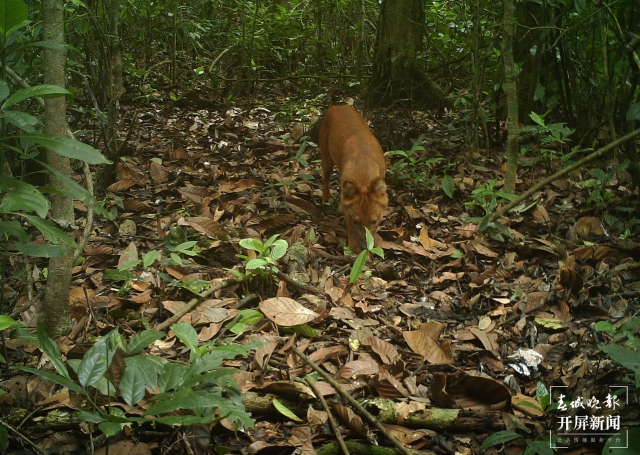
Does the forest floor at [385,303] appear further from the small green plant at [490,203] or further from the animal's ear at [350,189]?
the animal's ear at [350,189]

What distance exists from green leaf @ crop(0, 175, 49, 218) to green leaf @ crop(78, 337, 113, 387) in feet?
1.85

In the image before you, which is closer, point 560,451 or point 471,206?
point 560,451

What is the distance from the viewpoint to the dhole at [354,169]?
4.84 meters

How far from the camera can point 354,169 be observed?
16.9 ft

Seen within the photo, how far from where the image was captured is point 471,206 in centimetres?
486

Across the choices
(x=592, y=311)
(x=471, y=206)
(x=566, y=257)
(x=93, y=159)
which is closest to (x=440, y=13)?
(x=471, y=206)

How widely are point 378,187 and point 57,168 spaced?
2.82 metres

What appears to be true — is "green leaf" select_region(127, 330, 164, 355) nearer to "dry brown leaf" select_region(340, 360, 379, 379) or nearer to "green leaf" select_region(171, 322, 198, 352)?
"green leaf" select_region(171, 322, 198, 352)

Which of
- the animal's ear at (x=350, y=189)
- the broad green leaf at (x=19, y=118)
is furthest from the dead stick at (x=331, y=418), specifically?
the animal's ear at (x=350, y=189)

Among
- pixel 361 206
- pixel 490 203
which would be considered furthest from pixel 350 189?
pixel 490 203

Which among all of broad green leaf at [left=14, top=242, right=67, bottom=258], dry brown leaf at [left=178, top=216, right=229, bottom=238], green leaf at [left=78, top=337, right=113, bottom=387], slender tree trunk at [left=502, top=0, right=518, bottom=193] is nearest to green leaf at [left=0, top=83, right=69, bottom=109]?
broad green leaf at [left=14, top=242, right=67, bottom=258]

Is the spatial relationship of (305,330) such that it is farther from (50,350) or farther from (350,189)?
(350,189)

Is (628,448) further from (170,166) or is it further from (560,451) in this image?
(170,166)

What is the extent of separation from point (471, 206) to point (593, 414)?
255 centimetres
